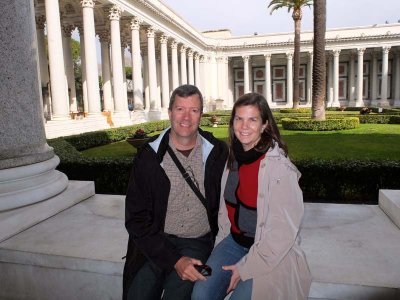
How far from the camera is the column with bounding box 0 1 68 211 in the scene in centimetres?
423

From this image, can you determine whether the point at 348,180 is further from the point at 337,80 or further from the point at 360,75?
the point at 337,80

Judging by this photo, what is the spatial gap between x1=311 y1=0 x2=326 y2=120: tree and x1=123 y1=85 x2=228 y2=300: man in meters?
18.6

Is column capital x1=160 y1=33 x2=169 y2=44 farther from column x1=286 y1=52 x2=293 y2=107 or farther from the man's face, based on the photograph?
the man's face

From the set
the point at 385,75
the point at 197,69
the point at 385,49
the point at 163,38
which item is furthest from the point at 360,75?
the point at 163,38

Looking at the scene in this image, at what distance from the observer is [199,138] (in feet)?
10.2

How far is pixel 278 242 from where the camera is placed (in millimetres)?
2385

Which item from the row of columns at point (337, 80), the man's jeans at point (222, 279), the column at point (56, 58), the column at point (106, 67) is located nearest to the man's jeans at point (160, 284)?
the man's jeans at point (222, 279)

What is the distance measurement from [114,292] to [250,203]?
1.70 meters

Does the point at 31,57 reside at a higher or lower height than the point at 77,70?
lower

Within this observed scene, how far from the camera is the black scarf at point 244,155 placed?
267cm

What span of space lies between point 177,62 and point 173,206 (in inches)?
1613

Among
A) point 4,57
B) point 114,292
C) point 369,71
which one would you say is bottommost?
point 114,292

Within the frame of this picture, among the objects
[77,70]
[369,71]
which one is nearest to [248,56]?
[369,71]

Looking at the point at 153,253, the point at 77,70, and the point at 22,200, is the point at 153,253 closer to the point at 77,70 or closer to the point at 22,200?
the point at 22,200
